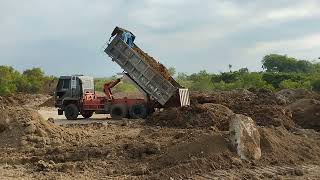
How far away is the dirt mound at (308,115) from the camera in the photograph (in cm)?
2038

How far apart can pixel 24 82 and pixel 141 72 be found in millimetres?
33022

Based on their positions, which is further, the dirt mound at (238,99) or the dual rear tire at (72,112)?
the dual rear tire at (72,112)

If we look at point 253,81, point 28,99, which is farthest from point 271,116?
point 253,81

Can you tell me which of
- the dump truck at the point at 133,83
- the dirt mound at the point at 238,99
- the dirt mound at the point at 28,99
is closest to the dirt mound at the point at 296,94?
the dirt mound at the point at 238,99

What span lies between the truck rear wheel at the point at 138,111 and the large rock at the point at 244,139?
11875mm

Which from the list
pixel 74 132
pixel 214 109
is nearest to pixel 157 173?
pixel 74 132

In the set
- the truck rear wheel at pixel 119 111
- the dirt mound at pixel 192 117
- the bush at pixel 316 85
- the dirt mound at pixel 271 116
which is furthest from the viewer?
the bush at pixel 316 85

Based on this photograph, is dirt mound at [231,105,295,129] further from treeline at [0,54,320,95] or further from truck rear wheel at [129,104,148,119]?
treeline at [0,54,320,95]

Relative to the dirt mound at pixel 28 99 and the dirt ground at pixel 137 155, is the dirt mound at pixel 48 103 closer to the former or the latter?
the dirt mound at pixel 28 99

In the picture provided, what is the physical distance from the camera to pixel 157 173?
33.6 feet

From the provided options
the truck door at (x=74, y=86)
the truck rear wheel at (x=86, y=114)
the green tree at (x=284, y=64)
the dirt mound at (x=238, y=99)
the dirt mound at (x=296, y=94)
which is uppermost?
the green tree at (x=284, y=64)

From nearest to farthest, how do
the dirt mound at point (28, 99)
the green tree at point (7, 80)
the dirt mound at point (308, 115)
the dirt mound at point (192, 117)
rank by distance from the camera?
the dirt mound at point (192, 117) → the dirt mound at point (308, 115) → the dirt mound at point (28, 99) → the green tree at point (7, 80)

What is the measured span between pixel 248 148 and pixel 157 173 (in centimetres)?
243

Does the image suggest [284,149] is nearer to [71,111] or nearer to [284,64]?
[71,111]
